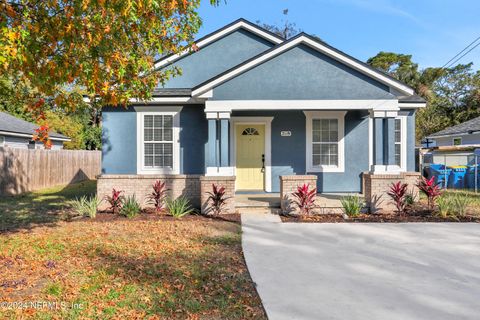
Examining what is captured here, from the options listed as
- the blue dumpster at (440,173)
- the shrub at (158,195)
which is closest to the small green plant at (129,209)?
the shrub at (158,195)

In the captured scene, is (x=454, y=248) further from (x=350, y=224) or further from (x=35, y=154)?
(x=35, y=154)

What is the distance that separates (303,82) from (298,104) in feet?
2.21

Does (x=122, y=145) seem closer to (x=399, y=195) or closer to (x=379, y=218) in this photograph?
(x=379, y=218)

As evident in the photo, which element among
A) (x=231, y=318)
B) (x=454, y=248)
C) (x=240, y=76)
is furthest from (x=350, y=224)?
(x=231, y=318)

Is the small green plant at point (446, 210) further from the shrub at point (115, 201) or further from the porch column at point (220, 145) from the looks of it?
the shrub at point (115, 201)

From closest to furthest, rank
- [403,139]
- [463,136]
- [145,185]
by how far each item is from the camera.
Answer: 1. [145,185]
2. [403,139]
3. [463,136]

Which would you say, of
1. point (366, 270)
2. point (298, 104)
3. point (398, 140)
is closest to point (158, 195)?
point (298, 104)

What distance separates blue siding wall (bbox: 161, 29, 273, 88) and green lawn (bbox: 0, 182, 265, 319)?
627 cm

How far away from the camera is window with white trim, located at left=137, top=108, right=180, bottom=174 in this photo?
11820 mm

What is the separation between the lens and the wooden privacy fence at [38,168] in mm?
15344

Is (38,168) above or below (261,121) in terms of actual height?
below

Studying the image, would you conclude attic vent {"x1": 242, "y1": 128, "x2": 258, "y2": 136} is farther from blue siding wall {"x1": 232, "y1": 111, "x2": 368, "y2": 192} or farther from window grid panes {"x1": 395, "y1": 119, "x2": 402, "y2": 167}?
window grid panes {"x1": 395, "y1": 119, "x2": 402, "y2": 167}

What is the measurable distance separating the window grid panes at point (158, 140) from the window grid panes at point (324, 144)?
501cm

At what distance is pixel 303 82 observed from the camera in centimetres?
1059
